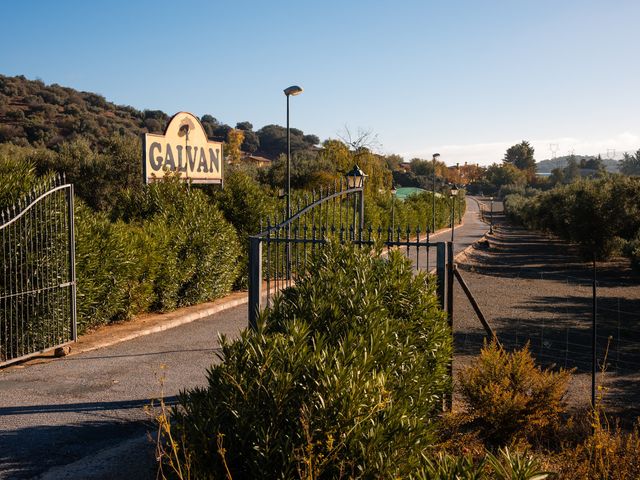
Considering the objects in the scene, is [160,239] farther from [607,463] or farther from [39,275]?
[607,463]

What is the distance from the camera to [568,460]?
502cm

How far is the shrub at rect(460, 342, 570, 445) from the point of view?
576 centimetres

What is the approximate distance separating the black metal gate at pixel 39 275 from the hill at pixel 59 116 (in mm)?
34416

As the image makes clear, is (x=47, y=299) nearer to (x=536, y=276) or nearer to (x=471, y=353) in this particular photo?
(x=471, y=353)

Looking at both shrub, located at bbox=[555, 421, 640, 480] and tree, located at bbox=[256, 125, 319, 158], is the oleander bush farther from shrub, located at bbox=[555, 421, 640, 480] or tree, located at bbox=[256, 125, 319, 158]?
tree, located at bbox=[256, 125, 319, 158]

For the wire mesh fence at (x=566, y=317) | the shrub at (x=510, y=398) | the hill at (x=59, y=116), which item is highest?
the hill at (x=59, y=116)

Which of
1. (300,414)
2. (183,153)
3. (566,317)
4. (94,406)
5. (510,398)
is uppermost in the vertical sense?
(183,153)

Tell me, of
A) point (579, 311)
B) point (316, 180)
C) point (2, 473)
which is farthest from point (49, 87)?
point (2, 473)

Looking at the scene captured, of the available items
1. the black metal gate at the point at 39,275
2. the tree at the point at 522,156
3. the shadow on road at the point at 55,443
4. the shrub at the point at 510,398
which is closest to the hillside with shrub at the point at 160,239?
the black metal gate at the point at 39,275

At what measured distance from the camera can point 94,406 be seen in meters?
6.77

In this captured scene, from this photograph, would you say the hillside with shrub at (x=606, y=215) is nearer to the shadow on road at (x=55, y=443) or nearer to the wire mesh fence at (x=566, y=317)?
the wire mesh fence at (x=566, y=317)

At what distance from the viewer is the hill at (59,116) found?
52.8 metres

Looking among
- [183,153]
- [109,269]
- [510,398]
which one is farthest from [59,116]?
[510,398]

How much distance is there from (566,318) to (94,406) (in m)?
10.9
